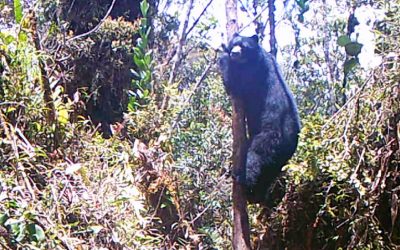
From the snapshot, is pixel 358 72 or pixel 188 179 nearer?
pixel 188 179

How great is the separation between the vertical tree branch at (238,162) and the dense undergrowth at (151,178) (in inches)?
20.4

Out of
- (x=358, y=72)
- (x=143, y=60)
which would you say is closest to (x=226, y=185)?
(x=143, y=60)

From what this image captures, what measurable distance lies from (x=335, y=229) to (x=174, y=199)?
3.84 feet

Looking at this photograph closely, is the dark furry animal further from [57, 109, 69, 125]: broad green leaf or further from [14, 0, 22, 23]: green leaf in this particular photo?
[14, 0, 22, 23]: green leaf

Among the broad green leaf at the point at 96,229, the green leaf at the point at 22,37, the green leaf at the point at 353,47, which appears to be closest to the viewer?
the broad green leaf at the point at 96,229

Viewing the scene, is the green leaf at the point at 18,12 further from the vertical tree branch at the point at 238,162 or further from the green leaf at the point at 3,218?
the green leaf at the point at 3,218

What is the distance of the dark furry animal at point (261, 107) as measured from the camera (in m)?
4.14

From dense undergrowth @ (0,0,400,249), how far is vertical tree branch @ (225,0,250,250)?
52 centimetres

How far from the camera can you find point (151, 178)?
405 centimetres

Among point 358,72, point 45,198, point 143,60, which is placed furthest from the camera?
point 358,72

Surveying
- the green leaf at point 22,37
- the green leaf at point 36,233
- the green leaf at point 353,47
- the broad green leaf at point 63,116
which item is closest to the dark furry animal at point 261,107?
the green leaf at point 353,47

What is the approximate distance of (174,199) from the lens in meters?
4.15

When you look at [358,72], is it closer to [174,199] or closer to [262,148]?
[262,148]

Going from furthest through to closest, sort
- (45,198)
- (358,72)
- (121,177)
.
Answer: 1. (358,72)
2. (121,177)
3. (45,198)
